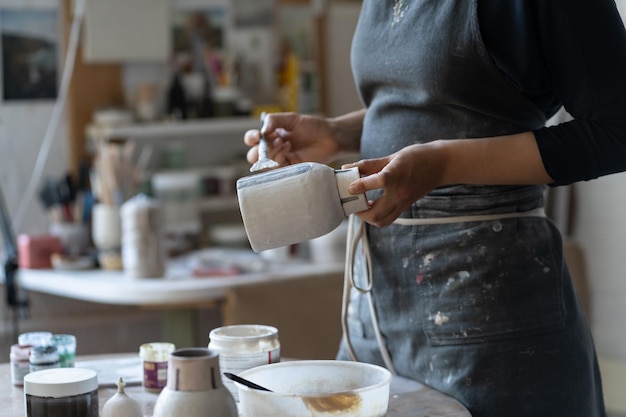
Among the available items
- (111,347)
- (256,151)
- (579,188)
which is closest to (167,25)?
(111,347)

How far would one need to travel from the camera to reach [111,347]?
11.1ft

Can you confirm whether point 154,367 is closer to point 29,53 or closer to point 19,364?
point 19,364

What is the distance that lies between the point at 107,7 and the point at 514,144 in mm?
2446

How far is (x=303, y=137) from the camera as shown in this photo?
4.79 ft

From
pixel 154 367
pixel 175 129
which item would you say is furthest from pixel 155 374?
pixel 175 129

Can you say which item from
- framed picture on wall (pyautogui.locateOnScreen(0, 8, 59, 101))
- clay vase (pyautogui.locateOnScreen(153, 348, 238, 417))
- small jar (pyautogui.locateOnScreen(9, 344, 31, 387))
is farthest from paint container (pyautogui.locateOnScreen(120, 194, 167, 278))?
clay vase (pyautogui.locateOnScreen(153, 348, 238, 417))

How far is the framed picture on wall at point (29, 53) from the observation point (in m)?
3.23

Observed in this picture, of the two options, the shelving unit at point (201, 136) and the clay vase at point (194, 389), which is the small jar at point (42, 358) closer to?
the clay vase at point (194, 389)

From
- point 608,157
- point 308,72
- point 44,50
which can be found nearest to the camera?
point 608,157

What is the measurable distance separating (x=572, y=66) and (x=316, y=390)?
0.50 meters

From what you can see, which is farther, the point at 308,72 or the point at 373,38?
the point at 308,72

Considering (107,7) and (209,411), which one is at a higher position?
(107,7)

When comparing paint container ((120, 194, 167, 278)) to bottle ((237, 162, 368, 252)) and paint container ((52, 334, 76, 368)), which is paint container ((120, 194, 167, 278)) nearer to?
paint container ((52, 334, 76, 368))

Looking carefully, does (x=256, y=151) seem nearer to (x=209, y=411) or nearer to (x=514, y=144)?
(x=514, y=144)
